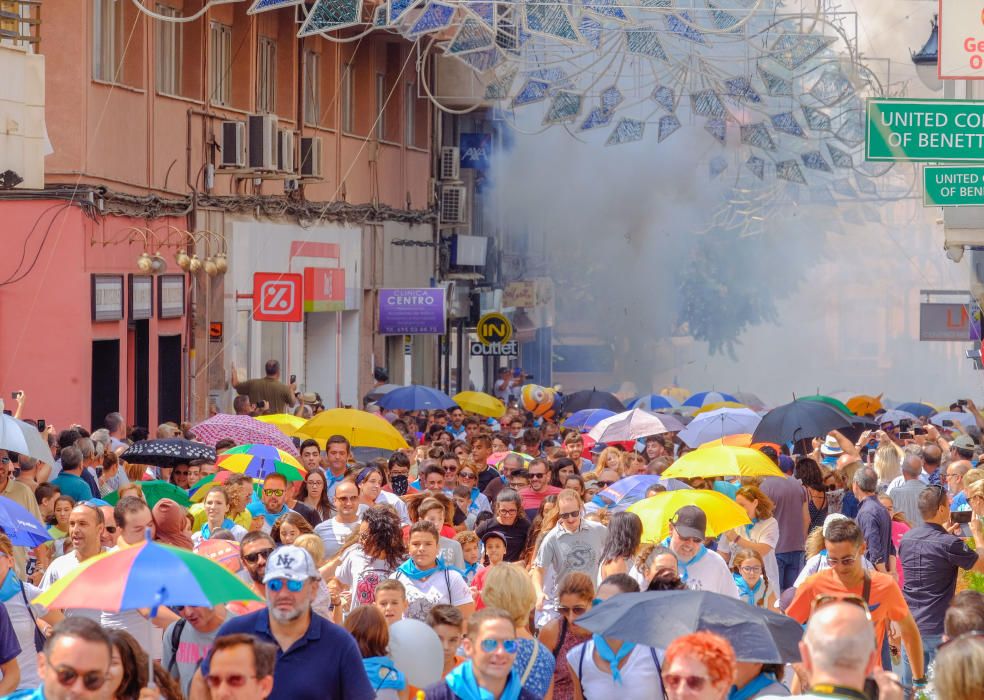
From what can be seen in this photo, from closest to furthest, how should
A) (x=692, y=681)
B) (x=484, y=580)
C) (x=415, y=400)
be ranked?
(x=692, y=681) → (x=484, y=580) → (x=415, y=400)

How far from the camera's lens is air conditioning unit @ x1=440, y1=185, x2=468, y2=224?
42406mm

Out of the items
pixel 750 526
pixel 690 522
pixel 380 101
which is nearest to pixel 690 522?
pixel 690 522

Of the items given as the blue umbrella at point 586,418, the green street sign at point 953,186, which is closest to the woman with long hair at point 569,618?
the green street sign at point 953,186

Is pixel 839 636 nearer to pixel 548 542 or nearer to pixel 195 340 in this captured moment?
pixel 548 542

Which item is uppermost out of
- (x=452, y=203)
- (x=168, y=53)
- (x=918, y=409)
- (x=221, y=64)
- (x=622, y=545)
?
(x=221, y=64)

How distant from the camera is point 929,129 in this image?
1622 cm

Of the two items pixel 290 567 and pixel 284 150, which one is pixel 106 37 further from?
pixel 290 567

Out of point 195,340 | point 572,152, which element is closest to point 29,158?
point 195,340

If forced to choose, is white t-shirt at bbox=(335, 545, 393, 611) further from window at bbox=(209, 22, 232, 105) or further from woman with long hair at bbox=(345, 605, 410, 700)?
window at bbox=(209, 22, 232, 105)

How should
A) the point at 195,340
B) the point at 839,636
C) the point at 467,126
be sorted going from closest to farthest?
the point at 839,636, the point at 195,340, the point at 467,126

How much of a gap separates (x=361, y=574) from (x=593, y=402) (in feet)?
61.3

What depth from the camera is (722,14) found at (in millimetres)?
25594

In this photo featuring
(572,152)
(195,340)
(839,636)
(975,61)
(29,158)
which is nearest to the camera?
(839,636)

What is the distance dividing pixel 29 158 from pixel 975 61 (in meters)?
9.30
